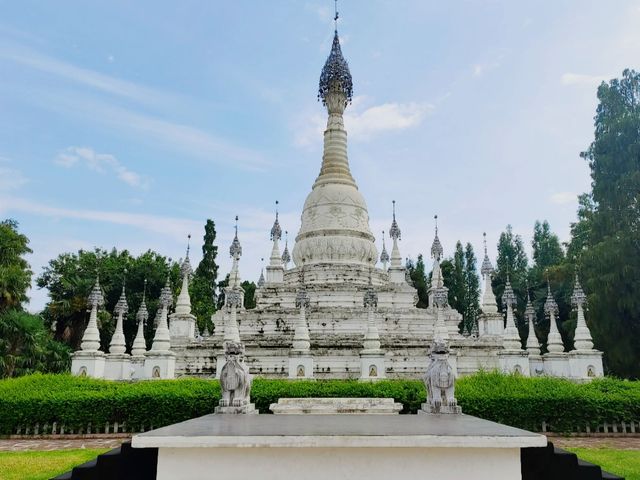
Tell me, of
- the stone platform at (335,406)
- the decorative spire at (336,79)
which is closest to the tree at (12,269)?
the stone platform at (335,406)

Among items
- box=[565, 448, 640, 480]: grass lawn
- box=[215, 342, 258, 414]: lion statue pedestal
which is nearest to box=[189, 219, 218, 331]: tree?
box=[215, 342, 258, 414]: lion statue pedestal

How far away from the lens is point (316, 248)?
37.8 m

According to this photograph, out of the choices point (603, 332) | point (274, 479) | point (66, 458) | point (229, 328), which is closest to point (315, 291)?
point (229, 328)

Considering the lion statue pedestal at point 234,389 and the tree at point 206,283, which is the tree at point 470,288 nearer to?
the tree at point 206,283

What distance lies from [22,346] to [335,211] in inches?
862

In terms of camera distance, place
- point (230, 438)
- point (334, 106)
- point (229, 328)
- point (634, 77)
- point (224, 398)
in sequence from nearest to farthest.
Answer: point (230, 438)
point (224, 398)
point (229, 328)
point (634, 77)
point (334, 106)

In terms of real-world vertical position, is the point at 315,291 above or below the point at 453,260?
below

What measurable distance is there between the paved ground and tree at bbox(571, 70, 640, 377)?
14933 mm

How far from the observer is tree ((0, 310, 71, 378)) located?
92.7 ft

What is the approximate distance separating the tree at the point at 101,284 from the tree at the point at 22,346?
→ 731cm

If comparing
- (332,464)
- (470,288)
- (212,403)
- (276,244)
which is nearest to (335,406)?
(212,403)

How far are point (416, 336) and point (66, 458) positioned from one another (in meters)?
20.2

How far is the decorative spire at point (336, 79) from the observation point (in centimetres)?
4212

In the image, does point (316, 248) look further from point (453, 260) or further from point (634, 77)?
point (453, 260)
